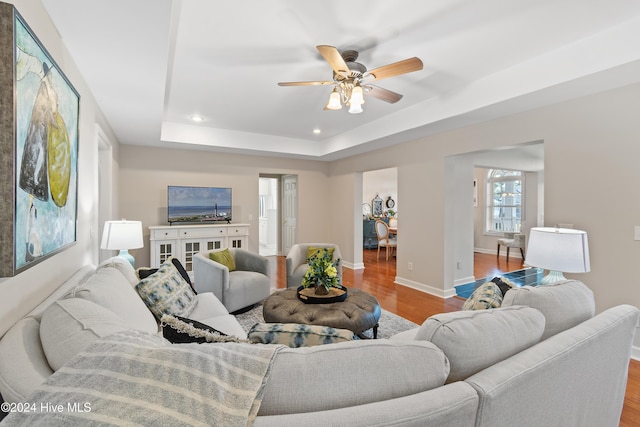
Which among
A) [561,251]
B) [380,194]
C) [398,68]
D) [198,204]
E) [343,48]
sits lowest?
[561,251]

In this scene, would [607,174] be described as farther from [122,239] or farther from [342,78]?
[122,239]

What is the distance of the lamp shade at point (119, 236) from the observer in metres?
2.72

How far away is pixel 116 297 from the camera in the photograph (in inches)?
62.2

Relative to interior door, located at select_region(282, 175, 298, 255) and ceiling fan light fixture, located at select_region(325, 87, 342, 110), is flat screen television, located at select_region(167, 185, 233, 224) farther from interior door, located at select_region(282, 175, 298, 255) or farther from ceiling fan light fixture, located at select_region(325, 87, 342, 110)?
ceiling fan light fixture, located at select_region(325, 87, 342, 110)

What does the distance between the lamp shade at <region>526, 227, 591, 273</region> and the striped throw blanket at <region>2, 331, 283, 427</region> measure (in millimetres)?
2197

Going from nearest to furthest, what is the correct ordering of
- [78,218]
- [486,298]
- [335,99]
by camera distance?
[486,298]
[78,218]
[335,99]

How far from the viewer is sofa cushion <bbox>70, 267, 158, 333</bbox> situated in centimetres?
140

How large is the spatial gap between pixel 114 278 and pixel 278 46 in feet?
6.84

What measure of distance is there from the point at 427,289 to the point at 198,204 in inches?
162

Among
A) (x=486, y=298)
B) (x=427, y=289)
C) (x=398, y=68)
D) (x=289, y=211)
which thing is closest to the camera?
(x=486, y=298)

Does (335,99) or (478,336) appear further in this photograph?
(335,99)

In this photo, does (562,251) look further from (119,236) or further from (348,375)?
(119,236)

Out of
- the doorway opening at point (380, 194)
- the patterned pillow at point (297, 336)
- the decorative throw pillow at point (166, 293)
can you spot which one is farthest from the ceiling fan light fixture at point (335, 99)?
the doorway opening at point (380, 194)

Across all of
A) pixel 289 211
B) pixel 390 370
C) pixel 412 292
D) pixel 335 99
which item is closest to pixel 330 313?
pixel 390 370
